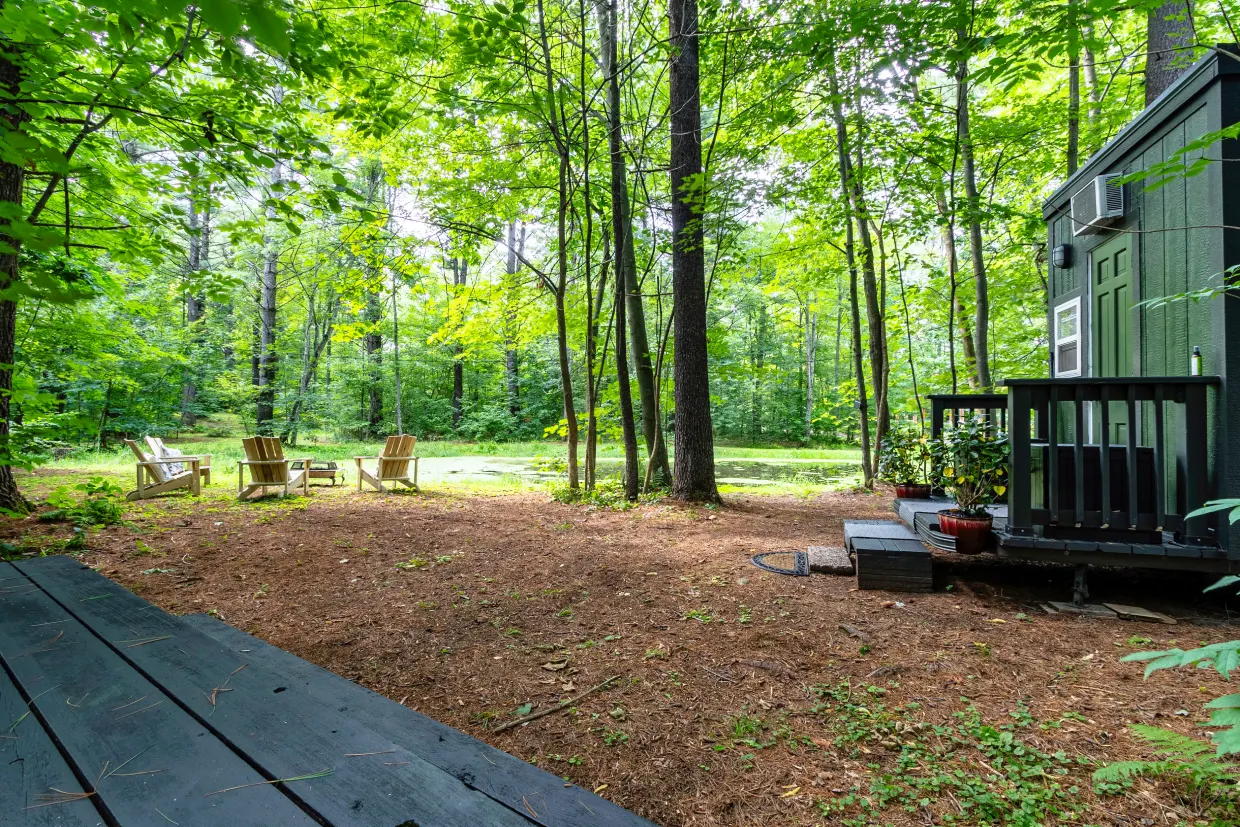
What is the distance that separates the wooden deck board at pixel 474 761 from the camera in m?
1.25

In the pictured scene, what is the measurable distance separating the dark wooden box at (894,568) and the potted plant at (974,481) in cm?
26

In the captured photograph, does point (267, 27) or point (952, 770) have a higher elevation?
point (267, 27)

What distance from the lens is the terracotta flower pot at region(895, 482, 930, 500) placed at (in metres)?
5.50

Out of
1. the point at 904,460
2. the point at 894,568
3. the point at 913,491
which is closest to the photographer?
the point at 894,568

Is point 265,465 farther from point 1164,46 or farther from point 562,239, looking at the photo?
point 1164,46

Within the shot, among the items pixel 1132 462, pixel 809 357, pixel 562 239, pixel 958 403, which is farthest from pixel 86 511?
pixel 809 357

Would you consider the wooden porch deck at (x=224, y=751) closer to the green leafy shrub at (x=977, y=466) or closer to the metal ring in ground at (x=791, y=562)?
the metal ring in ground at (x=791, y=562)

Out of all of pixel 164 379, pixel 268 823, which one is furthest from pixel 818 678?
pixel 164 379

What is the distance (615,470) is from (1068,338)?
8787mm

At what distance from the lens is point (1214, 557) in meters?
3.20

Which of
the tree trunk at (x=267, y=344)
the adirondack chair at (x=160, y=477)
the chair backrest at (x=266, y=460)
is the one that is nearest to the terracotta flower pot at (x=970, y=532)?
the chair backrest at (x=266, y=460)

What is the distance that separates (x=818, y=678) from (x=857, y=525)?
92.3 inches

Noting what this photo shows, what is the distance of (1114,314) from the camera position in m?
4.75

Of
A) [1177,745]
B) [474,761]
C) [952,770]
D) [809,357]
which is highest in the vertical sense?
[809,357]
